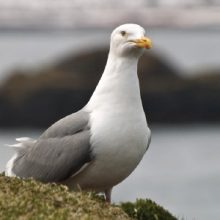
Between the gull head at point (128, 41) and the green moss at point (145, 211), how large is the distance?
1168mm

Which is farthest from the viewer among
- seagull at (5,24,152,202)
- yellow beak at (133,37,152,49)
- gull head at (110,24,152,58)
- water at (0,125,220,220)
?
water at (0,125,220,220)

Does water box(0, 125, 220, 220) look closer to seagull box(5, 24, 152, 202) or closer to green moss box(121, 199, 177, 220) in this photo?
seagull box(5, 24, 152, 202)

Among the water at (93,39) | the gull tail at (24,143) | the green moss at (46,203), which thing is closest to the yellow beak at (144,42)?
the gull tail at (24,143)

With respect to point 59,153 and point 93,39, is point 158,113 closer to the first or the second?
point 93,39

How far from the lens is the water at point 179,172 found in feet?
84.1

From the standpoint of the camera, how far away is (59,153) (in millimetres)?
9984

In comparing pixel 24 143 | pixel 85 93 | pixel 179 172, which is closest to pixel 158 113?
pixel 85 93

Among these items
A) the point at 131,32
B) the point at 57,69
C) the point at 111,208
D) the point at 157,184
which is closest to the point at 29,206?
the point at 111,208

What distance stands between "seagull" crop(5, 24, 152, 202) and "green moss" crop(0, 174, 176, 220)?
2.09 feet

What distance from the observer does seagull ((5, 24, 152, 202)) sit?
955 centimetres

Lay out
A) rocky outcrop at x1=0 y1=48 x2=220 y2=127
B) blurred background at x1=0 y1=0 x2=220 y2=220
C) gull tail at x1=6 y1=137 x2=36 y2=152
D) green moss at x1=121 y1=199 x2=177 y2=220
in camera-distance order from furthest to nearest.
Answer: rocky outcrop at x1=0 y1=48 x2=220 y2=127, blurred background at x1=0 y1=0 x2=220 y2=220, gull tail at x1=6 y1=137 x2=36 y2=152, green moss at x1=121 y1=199 x2=177 y2=220

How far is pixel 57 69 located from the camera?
166 ft

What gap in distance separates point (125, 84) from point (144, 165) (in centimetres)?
2663

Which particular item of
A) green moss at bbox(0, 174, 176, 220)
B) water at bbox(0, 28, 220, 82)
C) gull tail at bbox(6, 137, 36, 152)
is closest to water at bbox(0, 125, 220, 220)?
gull tail at bbox(6, 137, 36, 152)
